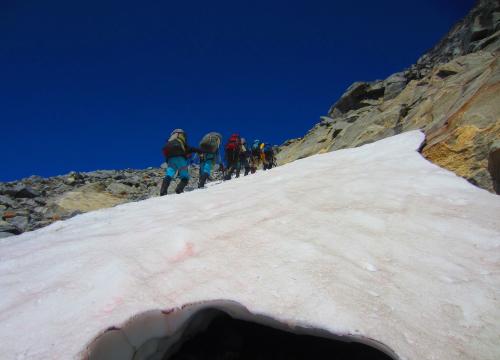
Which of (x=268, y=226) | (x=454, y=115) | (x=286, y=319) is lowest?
(x=286, y=319)

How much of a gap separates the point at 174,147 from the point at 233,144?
448 cm

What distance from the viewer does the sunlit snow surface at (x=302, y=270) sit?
1.77 meters

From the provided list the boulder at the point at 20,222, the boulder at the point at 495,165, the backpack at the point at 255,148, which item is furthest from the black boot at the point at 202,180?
the boulder at the point at 495,165

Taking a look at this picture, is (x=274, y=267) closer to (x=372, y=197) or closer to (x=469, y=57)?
(x=372, y=197)

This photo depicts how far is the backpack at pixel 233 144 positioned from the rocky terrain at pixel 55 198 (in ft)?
8.34

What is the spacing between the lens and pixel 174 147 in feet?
31.8

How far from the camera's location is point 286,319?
6.03 feet

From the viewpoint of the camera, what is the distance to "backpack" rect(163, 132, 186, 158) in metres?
9.71

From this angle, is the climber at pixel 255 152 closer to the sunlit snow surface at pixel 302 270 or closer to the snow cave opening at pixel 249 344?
the sunlit snow surface at pixel 302 270

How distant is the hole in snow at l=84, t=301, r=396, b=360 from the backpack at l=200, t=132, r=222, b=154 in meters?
9.53

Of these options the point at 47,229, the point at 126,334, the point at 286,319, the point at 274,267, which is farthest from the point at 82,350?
the point at 47,229

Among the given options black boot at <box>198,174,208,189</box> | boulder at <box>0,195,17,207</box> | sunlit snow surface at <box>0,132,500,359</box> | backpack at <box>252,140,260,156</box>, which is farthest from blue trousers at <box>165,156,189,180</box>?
backpack at <box>252,140,260,156</box>

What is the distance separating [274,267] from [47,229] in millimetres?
4358

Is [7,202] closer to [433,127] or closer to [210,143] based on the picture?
[210,143]
